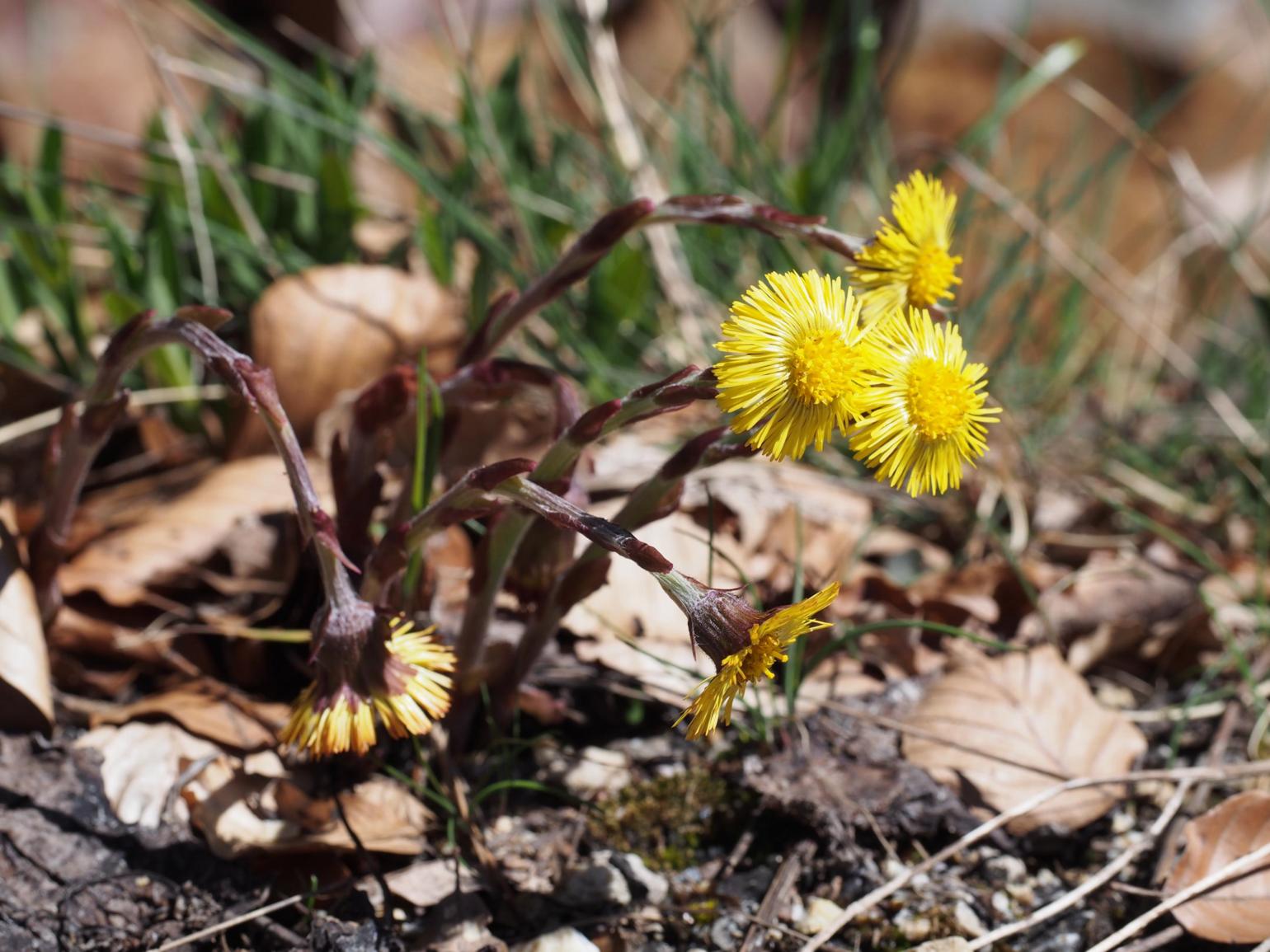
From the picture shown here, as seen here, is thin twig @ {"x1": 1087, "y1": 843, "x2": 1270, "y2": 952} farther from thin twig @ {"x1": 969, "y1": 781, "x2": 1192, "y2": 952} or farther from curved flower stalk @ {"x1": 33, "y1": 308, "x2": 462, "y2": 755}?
curved flower stalk @ {"x1": 33, "y1": 308, "x2": 462, "y2": 755}

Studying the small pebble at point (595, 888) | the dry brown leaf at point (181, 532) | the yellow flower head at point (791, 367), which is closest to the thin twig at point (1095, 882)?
the small pebble at point (595, 888)

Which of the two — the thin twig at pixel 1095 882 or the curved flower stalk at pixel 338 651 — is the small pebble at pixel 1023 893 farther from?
the curved flower stalk at pixel 338 651

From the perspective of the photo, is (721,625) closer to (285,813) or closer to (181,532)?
(285,813)

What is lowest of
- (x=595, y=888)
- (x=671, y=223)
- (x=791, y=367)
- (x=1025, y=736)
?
(x=595, y=888)

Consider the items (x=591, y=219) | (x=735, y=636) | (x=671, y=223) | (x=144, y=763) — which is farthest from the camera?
(x=591, y=219)

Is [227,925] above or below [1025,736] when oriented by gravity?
below

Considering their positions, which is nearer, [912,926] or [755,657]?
[755,657]

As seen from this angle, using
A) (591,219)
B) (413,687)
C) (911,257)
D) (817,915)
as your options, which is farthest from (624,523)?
(591,219)

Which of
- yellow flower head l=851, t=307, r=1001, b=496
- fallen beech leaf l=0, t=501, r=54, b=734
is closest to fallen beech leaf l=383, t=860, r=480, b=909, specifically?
fallen beech leaf l=0, t=501, r=54, b=734
